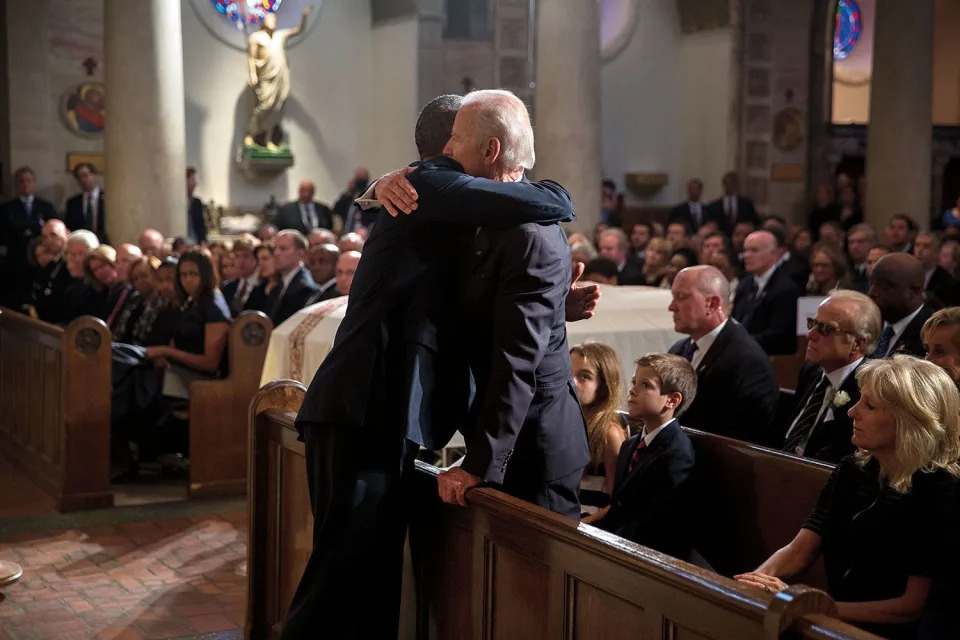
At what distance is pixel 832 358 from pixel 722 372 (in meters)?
0.58

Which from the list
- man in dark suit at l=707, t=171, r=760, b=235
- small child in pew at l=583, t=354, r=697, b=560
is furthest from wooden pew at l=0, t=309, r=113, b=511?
man in dark suit at l=707, t=171, r=760, b=235

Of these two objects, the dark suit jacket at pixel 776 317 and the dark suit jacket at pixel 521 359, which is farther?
the dark suit jacket at pixel 776 317

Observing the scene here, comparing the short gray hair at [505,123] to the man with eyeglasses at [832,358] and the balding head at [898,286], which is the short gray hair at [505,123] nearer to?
the man with eyeglasses at [832,358]

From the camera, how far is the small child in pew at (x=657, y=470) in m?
3.73

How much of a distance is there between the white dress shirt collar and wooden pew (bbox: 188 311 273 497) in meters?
2.78

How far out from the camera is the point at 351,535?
3170mm

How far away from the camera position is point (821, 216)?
642 inches

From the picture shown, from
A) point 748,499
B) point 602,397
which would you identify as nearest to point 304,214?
point 602,397

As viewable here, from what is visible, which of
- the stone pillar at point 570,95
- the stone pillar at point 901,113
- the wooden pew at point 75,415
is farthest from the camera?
the stone pillar at point 901,113

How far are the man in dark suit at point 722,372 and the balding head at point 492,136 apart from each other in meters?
2.05

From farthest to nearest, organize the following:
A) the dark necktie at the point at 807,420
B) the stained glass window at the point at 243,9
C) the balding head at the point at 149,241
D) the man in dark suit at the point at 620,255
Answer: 1. the stained glass window at the point at 243,9
2. the balding head at the point at 149,241
3. the man in dark suit at the point at 620,255
4. the dark necktie at the point at 807,420

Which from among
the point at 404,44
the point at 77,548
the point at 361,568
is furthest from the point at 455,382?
the point at 404,44

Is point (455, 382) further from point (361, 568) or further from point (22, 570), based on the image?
point (22, 570)

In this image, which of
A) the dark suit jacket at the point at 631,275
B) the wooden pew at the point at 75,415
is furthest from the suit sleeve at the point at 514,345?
the dark suit jacket at the point at 631,275
